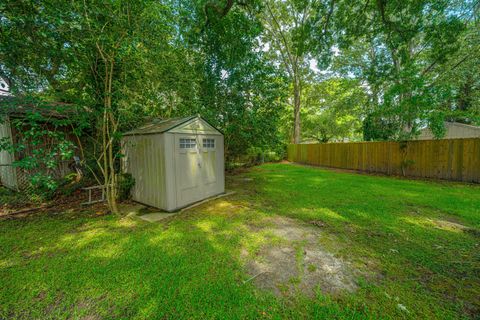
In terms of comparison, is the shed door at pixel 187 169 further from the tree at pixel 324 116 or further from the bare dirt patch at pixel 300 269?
the tree at pixel 324 116

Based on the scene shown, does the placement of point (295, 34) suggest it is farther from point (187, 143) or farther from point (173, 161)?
point (173, 161)

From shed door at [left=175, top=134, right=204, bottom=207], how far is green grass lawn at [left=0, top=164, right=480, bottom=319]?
473 millimetres

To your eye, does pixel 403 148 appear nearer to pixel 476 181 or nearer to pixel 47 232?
pixel 476 181

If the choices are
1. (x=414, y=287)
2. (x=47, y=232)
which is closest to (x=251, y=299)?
(x=414, y=287)

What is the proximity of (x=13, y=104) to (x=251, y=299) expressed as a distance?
Result: 4923 millimetres

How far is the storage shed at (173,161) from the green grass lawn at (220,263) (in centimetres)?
65

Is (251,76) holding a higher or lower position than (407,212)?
higher

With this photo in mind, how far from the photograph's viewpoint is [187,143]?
15.5 feet

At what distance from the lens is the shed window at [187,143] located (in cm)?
458

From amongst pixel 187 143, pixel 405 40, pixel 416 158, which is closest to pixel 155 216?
pixel 187 143

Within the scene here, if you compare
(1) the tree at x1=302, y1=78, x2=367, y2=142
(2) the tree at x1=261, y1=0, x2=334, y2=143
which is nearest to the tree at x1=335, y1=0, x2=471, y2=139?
(2) the tree at x1=261, y1=0, x2=334, y2=143

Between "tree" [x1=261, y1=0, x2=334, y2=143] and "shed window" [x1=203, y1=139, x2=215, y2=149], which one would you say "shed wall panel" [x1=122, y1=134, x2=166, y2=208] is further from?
"tree" [x1=261, y1=0, x2=334, y2=143]

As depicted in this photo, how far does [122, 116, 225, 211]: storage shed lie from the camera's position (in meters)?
4.34

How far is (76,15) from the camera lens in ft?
10.4
